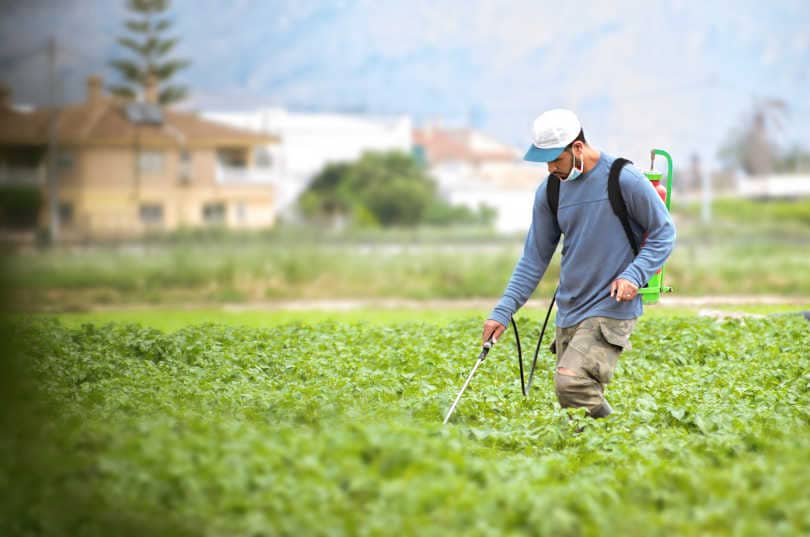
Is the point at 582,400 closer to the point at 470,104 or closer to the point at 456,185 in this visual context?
the point at 456,185

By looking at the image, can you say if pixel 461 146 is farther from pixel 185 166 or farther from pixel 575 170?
pixel 575 170

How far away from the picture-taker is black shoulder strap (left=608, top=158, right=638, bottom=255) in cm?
800

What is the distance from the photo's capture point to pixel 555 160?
26.2 ft

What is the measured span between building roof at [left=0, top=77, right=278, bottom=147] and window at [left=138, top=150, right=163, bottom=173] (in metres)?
0.57

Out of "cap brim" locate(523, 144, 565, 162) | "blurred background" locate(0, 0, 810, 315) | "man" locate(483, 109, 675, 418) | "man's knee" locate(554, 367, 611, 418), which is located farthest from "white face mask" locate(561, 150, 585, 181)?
"man's knee" locate(554, 367, 611, 418)

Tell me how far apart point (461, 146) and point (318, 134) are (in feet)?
77.4

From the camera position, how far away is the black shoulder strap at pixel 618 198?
315 inches

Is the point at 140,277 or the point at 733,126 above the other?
the point at 733,126

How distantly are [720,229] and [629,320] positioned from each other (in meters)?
43.5

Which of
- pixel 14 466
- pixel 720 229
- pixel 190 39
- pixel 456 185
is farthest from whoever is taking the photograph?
pixel 190 39

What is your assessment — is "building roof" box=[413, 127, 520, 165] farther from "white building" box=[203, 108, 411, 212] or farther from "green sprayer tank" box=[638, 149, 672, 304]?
"green sprayer tank" box=[638, 149, 672, 304]

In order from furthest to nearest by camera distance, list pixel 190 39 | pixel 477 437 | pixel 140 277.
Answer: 1. pixel 190 39
2. pixel 140 277
3. pixel 477 437

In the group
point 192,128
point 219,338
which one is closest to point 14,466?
point 219,338

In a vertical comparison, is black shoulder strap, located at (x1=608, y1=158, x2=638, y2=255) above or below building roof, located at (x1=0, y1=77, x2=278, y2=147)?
below
